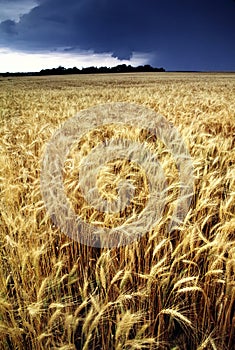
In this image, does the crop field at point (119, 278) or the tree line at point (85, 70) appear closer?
the crop field at point (119, 278)

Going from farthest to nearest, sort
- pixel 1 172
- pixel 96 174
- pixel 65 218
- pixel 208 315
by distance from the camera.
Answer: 1. pixel 1 172
2. pixel 96 174
3. pixel 65 218
4. pixel 208 315

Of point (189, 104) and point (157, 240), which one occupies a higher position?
point (189, 104)

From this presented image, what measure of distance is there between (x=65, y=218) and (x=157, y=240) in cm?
69

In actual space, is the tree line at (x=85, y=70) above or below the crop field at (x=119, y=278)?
above

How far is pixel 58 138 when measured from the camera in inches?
203

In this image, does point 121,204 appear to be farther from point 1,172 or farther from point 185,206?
point 1,172

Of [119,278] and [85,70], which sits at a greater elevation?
[85,70]

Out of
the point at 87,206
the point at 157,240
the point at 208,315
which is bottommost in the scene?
the point at 208,315

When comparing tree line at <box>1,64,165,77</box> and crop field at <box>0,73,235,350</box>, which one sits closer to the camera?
crop field at <box>0,73,235,350</box>

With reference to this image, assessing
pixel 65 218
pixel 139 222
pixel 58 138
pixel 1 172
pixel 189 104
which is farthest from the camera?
pixel 189 104

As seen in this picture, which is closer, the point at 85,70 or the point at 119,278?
the point at 119,278

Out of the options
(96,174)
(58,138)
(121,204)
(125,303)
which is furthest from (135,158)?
(125,303)

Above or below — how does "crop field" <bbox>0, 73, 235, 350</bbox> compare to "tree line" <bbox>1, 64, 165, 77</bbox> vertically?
below

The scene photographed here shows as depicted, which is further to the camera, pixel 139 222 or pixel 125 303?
pixel 139 222
